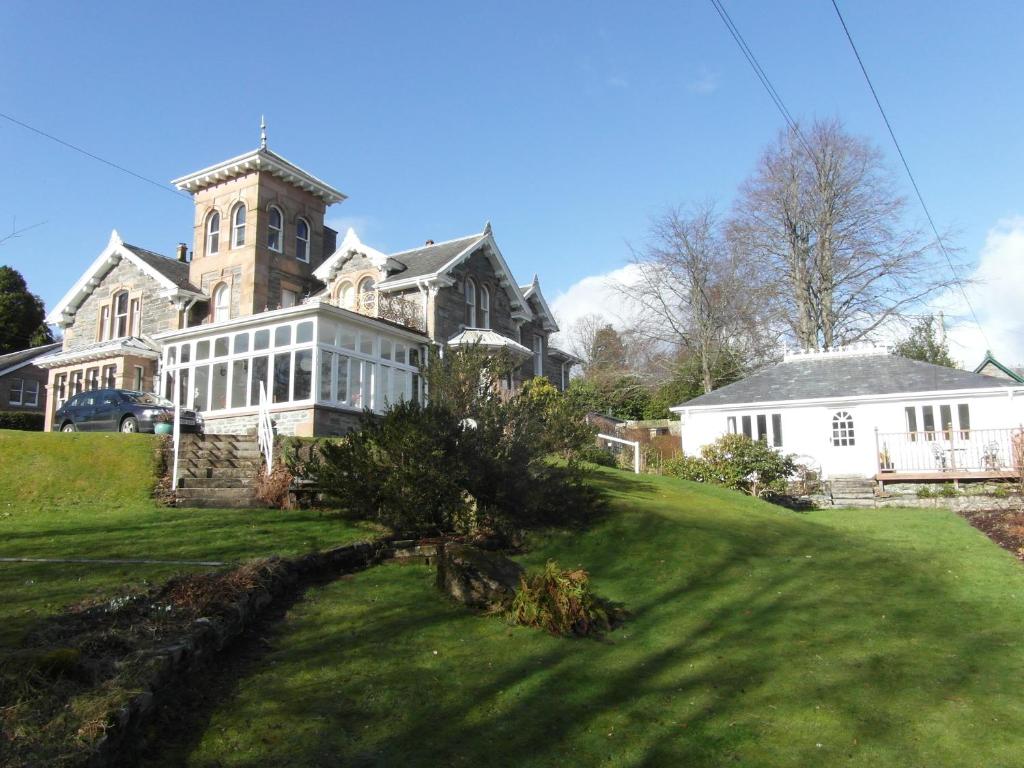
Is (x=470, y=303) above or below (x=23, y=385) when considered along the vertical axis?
above

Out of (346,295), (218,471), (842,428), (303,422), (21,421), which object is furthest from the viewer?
(21,421)

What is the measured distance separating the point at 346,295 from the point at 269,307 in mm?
2875

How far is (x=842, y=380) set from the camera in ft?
93.3

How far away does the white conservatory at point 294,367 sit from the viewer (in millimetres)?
22094

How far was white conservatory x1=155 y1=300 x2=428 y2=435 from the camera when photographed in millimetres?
22094

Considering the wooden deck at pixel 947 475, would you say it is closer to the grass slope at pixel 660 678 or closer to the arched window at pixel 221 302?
the grass slope at pixel 660 678

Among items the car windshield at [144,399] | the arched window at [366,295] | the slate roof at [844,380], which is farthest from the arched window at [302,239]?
the slate roof at [844,380]

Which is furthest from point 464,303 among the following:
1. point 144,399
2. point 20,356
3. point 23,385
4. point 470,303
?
point 20,356

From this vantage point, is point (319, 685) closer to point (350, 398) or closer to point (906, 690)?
point (906, 690)

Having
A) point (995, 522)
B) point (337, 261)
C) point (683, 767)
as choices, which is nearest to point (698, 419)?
point (995, 522)

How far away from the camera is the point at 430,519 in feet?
35.2

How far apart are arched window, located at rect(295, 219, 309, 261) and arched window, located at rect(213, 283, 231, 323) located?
3099 millimetres

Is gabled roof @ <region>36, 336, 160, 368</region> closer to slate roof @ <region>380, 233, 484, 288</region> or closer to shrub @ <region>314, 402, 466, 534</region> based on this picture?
slate roof @ <region>380, 233, 484, 288</region>

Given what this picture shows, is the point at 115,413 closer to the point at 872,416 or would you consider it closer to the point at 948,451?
the point at 872,416
